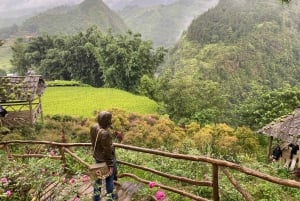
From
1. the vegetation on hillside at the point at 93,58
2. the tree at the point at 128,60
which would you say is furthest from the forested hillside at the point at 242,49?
the vegetation on hillside at the point at 93,58

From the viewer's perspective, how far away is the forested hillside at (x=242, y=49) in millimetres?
57500

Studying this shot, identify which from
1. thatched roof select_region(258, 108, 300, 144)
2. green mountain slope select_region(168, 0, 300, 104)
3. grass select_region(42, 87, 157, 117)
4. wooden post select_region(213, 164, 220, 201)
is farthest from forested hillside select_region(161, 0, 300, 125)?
wooden post select_region(213, 164, 220, 201)

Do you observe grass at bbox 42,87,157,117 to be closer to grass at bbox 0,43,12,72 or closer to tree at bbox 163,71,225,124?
tree at bbox 163,71,225,124

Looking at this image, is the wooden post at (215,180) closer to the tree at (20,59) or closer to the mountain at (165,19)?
the tree at (20,59)

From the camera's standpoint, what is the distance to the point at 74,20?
10825 cm

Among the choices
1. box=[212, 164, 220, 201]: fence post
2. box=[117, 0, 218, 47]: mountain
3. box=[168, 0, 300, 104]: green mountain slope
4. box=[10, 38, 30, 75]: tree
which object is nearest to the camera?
box=[212, 164, 220, 201]: fence post

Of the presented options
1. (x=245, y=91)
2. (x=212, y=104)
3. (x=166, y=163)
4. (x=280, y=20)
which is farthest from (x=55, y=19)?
(x=166, y=163)

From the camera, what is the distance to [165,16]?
6565 inches

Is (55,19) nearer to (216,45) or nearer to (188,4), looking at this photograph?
(216,45)

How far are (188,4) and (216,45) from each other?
384 ft

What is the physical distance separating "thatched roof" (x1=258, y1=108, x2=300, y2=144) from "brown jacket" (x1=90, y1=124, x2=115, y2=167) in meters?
8.96

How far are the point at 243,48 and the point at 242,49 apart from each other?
595 mm

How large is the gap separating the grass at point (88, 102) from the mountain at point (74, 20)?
59.6m

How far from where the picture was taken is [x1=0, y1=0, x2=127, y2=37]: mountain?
96631 millimetres
